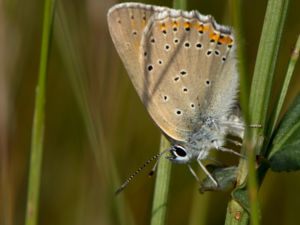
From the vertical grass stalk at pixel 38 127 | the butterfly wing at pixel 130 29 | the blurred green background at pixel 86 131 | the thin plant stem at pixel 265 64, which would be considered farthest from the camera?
the blurred green background at pixel 86 131

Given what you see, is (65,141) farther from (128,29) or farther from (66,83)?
(128,29)

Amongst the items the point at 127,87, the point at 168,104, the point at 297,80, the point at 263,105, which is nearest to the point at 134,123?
the point at 127,87

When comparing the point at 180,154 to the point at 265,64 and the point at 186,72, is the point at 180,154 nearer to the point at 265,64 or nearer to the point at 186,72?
the point at 186,72

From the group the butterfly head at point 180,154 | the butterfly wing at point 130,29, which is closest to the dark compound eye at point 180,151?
the butterfly head at point 180,154

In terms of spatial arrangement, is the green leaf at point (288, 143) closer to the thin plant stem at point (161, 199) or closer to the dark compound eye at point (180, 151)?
the thin plant stem at point (161, 199)

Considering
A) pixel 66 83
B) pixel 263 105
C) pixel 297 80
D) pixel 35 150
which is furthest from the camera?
pixel 66 83

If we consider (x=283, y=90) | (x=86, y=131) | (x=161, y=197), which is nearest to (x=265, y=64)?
(x=283, y=90)
